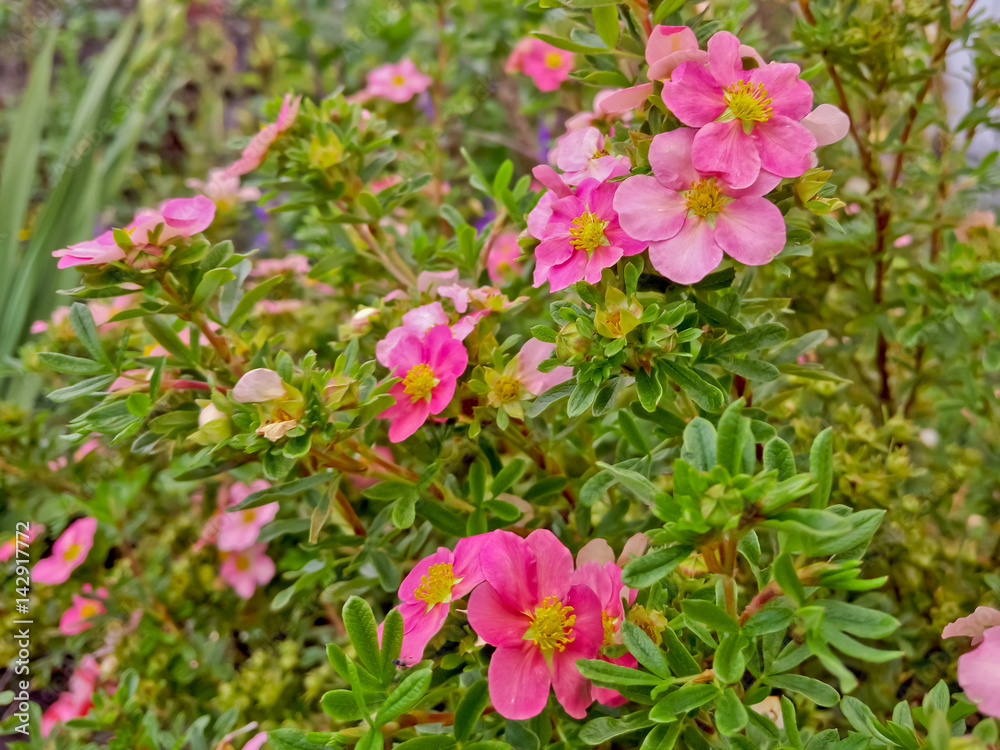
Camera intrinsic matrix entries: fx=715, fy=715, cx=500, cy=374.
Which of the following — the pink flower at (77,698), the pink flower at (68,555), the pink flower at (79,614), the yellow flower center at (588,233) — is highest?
the yellow flower center at (588,233)

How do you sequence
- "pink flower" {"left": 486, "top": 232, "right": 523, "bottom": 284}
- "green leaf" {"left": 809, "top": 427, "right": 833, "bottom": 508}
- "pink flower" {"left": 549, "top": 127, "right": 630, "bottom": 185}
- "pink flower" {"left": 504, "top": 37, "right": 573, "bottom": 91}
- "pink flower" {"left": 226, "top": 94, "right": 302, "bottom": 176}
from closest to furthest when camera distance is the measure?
"green leaf" {"left": 809, "top": 427, "right": 833, "bottom": 508} → "pink flower" {"left": 549, "top": 127, "right": 630, "bottom": 185} → "pink flower" {"left": 226, "top": 94, "right": 302, "bottom": 176} → "pink flower" {"left": 486, "top": 232, "right": 523, "bottom": 284} → "pink flower" {"left": 504, "top": 37, "right": 573, "bottom": 91}

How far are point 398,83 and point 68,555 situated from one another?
2.95ft

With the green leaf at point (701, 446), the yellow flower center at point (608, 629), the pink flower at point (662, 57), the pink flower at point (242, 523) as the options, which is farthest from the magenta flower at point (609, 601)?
the pink flower at point (242, 523)

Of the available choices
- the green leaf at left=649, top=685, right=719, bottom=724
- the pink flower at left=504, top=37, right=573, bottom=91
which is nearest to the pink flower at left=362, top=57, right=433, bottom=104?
the pink flower at left=504, top=37, right=573, bottom=91

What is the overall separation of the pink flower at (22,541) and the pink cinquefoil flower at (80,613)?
3.6 inches

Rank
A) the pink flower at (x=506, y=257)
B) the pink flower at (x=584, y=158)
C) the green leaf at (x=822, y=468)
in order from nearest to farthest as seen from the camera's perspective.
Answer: the green leaf at (x=822, y=468)
the pink flower at (x=584, y=158)
the pink flower at (x=506, y=257)

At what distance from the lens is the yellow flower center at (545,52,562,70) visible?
46.5 inches

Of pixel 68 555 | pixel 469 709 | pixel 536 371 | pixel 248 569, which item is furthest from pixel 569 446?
Result: pixel 68 555

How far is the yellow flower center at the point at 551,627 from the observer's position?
45 centimetres

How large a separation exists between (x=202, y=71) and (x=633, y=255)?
243 centimetres

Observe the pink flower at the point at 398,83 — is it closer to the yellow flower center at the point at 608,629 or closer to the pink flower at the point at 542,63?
the pink flower at the point at 542,63

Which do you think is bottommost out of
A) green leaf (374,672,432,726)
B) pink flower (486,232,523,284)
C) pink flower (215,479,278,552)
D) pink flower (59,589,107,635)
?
pink flower (59,589,107,635)

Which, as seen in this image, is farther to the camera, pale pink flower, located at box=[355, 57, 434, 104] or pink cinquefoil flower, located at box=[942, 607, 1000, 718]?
pale pink flower, located at box=[355, 57, 434, 104]

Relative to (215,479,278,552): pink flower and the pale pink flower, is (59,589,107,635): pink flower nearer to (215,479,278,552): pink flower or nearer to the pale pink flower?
(215,479,278,552): pink flower
